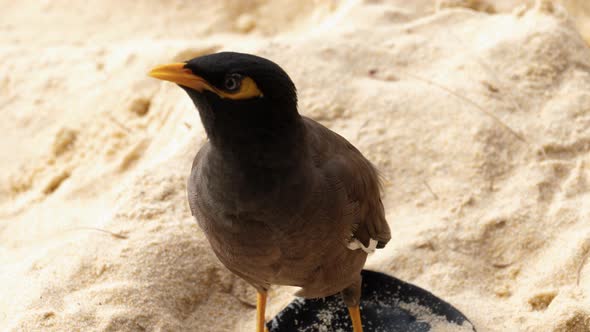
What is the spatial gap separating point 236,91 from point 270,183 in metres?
0.36

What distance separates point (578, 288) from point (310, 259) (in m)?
1.42

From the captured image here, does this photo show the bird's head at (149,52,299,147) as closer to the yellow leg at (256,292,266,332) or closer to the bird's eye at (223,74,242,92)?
the bird's eye at (223,74,242,92)

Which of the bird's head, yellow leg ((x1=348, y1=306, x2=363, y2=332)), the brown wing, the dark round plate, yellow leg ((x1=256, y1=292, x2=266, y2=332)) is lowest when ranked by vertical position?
the dark round plate

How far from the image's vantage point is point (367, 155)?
3.69 meters

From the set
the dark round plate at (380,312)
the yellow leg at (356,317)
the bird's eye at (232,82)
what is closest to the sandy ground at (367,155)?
the dark round plate at (380,312)

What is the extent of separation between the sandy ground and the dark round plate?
5.9 inches

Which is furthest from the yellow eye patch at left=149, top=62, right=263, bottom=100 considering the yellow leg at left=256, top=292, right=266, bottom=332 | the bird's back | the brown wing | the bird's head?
the yellow leg at left=256, top=292, right=266, bottom=332

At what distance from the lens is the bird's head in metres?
2.07

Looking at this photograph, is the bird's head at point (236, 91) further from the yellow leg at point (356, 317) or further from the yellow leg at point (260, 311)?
the yellow leg at point (356, 317)

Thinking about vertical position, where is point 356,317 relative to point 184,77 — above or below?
below

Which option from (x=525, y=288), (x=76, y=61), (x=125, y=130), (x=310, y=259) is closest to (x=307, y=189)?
(x=310, y=259)

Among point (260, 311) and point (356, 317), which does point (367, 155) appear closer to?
point (356, 317)

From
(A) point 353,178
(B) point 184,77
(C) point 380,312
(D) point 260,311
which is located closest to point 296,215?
(A) point 353,178

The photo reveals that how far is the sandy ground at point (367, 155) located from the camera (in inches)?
120
